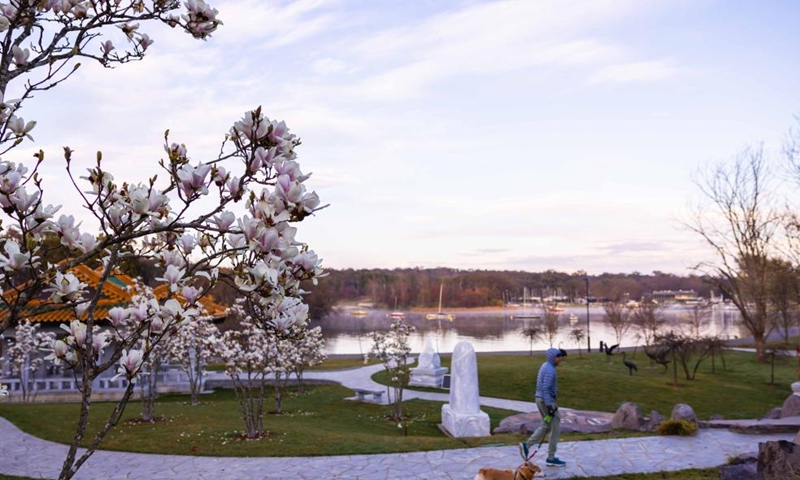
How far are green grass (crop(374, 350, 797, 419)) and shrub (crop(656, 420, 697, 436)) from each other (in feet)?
21.6

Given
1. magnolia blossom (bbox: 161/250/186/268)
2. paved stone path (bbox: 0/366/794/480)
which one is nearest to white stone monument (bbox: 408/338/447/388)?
paved stone path (bbox: 0/366/794/480)

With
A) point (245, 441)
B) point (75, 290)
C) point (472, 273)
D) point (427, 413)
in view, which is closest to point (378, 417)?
point (427, 413)

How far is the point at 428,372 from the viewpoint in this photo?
71.7ft

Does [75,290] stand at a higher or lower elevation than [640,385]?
higher

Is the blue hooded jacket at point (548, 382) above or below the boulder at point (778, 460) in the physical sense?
above

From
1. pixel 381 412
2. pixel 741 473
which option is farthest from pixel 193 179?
pixel 381 412

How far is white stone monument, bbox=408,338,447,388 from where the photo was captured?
21.4m

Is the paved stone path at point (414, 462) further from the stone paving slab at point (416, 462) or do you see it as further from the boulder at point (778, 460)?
the boulder at point (778, 460)

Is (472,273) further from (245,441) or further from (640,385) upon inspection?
(245,441)

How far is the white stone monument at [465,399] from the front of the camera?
484 inches

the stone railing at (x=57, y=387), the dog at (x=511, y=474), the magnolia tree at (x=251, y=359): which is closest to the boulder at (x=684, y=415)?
the dog at (x=511, y=474)

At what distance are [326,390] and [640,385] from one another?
9876mm

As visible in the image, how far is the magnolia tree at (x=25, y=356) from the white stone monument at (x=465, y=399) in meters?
11.4

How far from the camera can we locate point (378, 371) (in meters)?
24.9
